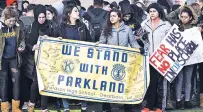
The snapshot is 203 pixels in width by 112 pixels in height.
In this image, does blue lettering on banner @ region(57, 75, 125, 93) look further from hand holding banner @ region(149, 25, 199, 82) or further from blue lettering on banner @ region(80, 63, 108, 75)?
hand holding banner @ region(149, 25, 199, 82)

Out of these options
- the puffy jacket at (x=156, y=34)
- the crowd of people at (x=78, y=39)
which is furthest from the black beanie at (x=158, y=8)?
the puffy jacket at (x=156, y=34)

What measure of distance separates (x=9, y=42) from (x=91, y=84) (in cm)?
150

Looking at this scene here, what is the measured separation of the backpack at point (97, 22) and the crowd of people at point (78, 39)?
501 mm

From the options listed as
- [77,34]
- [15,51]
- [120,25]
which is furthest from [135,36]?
[15,51]

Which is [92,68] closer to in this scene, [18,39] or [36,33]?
[36,33]

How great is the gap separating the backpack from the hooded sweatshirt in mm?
1773

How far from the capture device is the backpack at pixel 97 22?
10.1 meters

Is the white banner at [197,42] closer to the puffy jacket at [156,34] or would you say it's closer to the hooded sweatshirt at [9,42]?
the puffy jacket at [156,34]

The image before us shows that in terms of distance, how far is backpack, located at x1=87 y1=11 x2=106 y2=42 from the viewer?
10145mm

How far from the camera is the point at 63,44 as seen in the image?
8.71 metres

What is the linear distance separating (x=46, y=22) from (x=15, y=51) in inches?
27.4

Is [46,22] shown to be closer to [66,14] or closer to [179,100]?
[66,14]

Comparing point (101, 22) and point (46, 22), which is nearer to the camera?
point (46, 22)

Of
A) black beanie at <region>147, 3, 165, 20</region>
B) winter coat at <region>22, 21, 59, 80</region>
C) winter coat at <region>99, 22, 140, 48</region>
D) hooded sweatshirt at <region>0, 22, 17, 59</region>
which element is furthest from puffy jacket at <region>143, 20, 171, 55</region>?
hooded sweatshirt at <region>0, 22, 17, 59</region>
